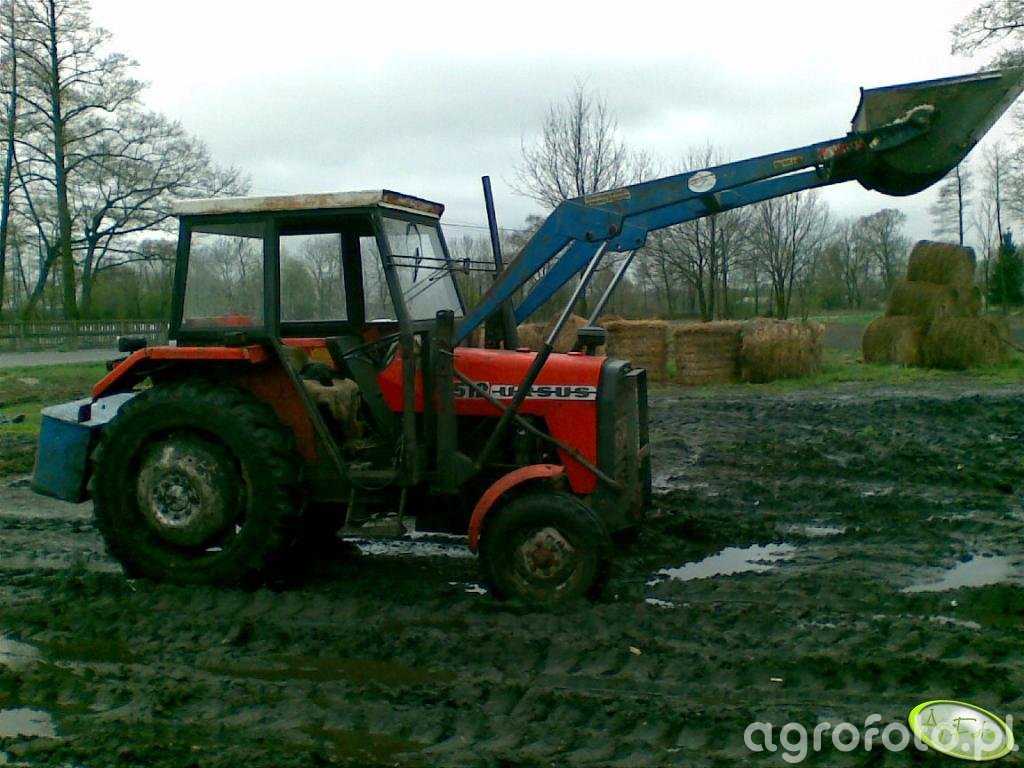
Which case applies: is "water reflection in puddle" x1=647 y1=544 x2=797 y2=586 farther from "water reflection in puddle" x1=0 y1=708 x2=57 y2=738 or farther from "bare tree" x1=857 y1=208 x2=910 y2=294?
"bare tree" x1=857 y1=208 x2=910 y2=294

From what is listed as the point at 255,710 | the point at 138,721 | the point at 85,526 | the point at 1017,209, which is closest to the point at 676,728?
the point at 255,710

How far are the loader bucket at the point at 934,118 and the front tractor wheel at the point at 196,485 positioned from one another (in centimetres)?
386

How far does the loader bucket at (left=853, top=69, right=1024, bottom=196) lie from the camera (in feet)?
17.6

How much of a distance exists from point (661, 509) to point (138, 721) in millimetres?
4648

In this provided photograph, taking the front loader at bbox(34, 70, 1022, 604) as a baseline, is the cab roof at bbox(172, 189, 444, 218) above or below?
above

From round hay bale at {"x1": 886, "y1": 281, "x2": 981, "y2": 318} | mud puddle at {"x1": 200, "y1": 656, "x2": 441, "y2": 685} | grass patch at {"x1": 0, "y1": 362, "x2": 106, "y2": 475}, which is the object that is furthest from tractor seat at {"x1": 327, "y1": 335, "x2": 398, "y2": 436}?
round hay bale at {"x1": 886, "y1": 281, "x2": 981, "y2": 318}

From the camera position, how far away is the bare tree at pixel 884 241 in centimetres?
4869

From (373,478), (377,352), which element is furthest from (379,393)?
(373,478)

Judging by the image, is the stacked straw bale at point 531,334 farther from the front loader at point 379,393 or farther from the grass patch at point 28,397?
the front loader at point 379,393

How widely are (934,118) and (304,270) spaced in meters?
3.86

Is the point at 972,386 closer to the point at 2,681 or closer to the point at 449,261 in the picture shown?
the point at 449,261

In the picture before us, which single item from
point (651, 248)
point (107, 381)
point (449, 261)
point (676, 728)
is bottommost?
point (676, 728)

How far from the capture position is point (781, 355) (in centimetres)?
1878

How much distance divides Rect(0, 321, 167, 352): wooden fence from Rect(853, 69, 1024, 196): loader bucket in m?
27.9
